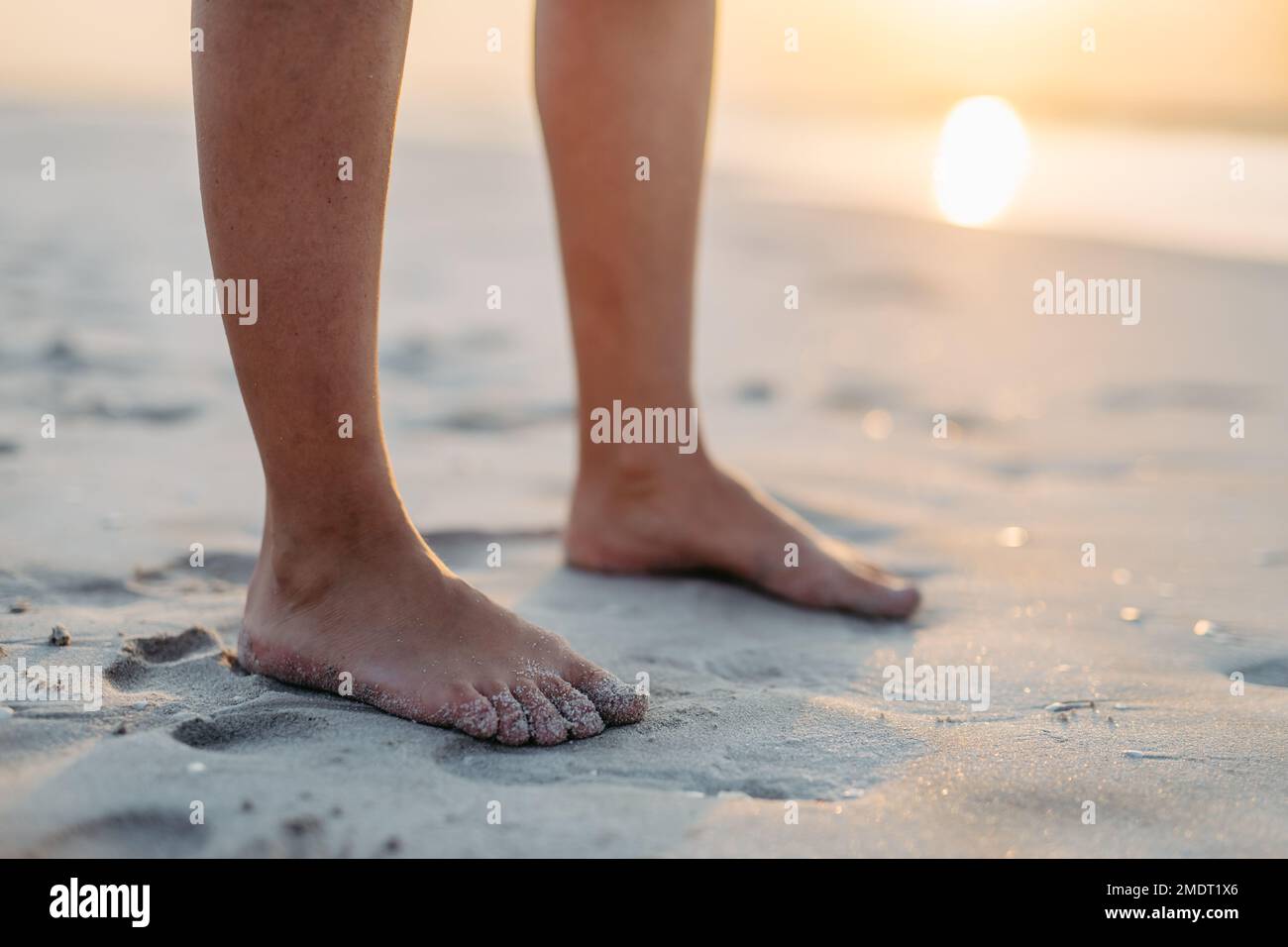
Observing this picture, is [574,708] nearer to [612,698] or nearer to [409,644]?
[612,698]

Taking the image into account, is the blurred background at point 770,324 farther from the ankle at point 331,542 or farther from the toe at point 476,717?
the toe at point 476,717

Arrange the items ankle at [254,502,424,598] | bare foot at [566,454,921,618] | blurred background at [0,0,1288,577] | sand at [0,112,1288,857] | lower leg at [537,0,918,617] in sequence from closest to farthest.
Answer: sand at [0,112,1288,857]
ankle at [254,502,424,598]
lower leg at [537,0,918,617]
bare foot at [566,454,921,618]
blurred background at [0,0,1288,577]

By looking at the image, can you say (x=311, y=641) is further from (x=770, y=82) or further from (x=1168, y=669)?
(x=770, y=82)

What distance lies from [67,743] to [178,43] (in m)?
16.3

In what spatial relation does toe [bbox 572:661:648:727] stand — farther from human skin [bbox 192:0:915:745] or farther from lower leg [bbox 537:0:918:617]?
lower leg [bbox 537:0:918:617]

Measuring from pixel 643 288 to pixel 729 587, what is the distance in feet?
1.58

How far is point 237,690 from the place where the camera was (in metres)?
1.36

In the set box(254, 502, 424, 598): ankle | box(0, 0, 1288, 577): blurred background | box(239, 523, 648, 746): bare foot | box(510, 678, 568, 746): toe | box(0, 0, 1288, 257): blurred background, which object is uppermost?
box(0, 0, 1288, 257): blurred background

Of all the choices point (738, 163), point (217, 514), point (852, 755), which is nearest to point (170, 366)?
point (217, 514)

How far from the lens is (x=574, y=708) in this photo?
131 centimetres

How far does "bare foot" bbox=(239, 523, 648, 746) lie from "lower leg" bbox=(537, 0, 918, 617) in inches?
23.0

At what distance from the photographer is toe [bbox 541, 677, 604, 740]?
4.25 ft

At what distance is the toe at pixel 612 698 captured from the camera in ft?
4.36

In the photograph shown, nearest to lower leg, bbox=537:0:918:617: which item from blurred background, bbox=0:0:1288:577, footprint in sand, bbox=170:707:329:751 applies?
blurred background, bbox=0:0:1288:577
